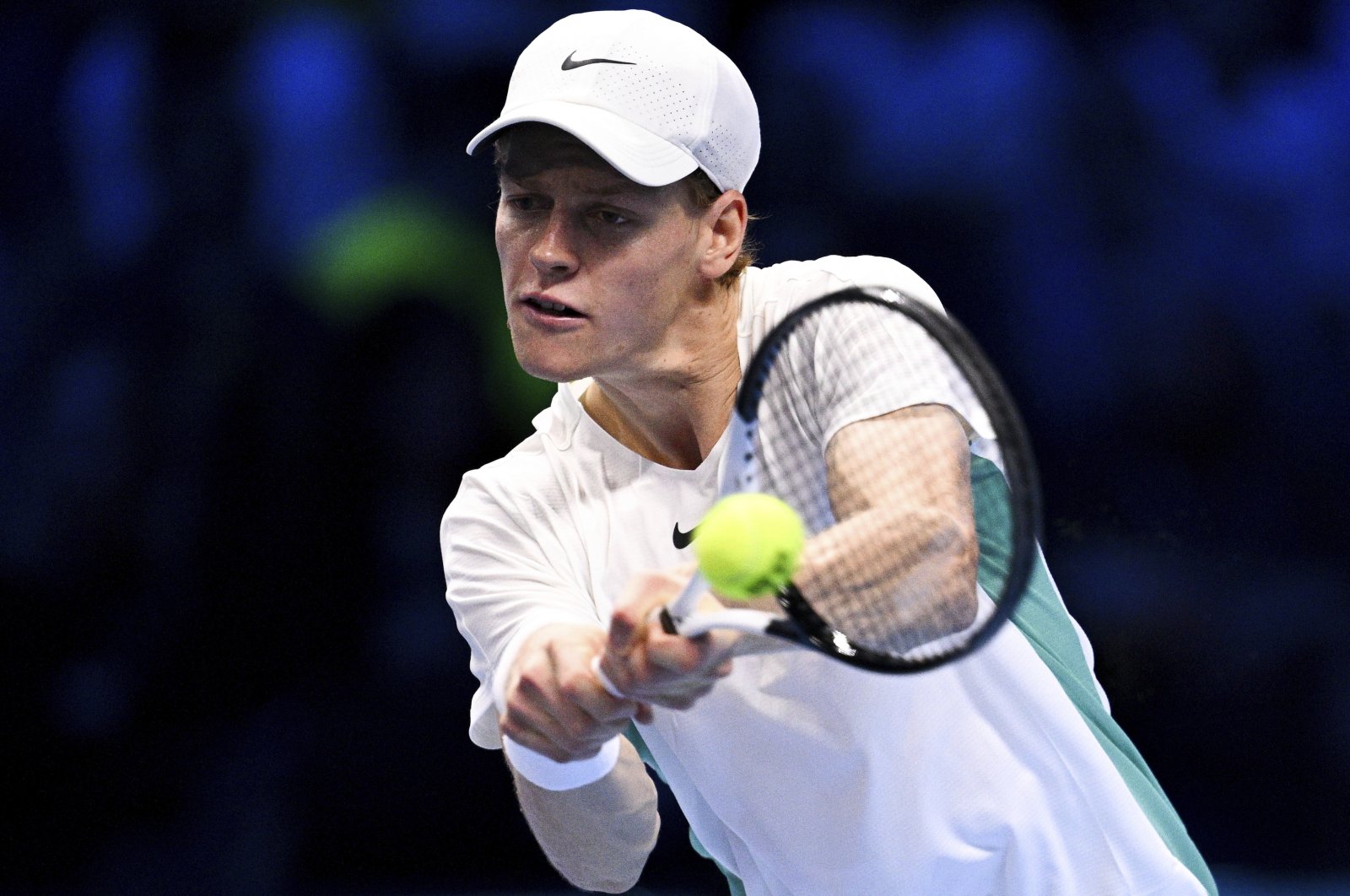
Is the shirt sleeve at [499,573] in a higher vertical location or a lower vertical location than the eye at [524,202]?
lower

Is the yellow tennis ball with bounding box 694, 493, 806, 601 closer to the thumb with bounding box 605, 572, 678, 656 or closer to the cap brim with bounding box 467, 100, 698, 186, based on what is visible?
the thumb with bounding box 605, 572, 678, 656

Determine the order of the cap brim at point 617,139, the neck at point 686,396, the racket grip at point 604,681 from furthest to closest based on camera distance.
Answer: the neck at point 686,396 < the cap brim at point 617,139 < the racket grip at point 604,681

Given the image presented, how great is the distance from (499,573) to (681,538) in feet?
0.61

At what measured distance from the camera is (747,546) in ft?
3.31

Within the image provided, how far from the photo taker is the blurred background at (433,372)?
2918 millimetres

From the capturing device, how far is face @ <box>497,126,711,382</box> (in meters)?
1.38

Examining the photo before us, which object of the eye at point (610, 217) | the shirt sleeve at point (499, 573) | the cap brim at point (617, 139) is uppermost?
the cap brim at point (617, 139)

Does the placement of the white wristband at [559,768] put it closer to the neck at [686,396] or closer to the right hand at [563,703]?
the right hand at [563,703]

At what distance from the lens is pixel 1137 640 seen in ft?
9.68

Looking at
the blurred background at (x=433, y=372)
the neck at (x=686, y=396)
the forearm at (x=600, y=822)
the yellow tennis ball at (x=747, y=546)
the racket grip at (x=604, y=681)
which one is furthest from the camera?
the blurred background at (x=433, y=372)

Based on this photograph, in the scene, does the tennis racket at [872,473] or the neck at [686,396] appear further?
the neck at [686,396]

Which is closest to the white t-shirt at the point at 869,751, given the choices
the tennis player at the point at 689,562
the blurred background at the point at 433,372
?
the tennis player at the point at 689,562

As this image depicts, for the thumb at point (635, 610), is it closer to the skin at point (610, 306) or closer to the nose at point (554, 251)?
the skin at point (610, 306)

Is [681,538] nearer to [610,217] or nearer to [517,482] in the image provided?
[517,482]
